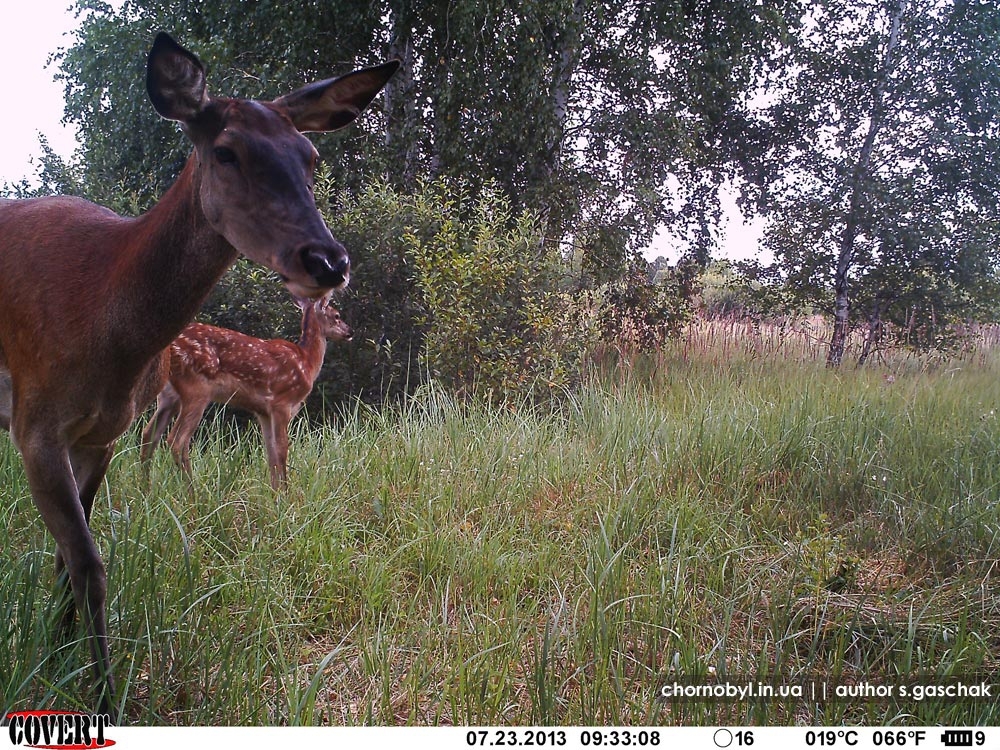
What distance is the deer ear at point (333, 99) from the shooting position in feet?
6.59

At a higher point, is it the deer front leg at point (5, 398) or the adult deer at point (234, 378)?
the deer front leg at point (5, 398)

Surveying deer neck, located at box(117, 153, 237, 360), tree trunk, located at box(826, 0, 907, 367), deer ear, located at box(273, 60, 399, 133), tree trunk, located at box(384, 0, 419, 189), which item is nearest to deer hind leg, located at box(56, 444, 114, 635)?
deer neck, located at box(117, 153, 237, 360)

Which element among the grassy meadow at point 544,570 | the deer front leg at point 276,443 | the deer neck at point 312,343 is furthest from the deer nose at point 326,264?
the deer neck at point 312,343

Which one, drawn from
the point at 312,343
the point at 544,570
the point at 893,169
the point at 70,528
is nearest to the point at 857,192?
the point at 893,169

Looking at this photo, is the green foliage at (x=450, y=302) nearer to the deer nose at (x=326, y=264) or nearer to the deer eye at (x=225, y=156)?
the deer eye at (x=225, y=156)

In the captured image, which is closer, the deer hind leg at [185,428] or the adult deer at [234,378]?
the deer hind leg at [185,428]

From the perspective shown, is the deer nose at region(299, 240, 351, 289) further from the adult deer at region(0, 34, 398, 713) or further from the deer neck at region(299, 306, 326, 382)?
the deer neck at region(299, 306, 326, 382)

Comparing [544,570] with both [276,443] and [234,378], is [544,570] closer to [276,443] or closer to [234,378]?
[276,443]

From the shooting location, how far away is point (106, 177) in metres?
8.50

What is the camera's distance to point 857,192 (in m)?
7.76

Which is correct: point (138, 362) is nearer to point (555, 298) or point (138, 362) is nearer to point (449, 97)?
point (555, 298)
